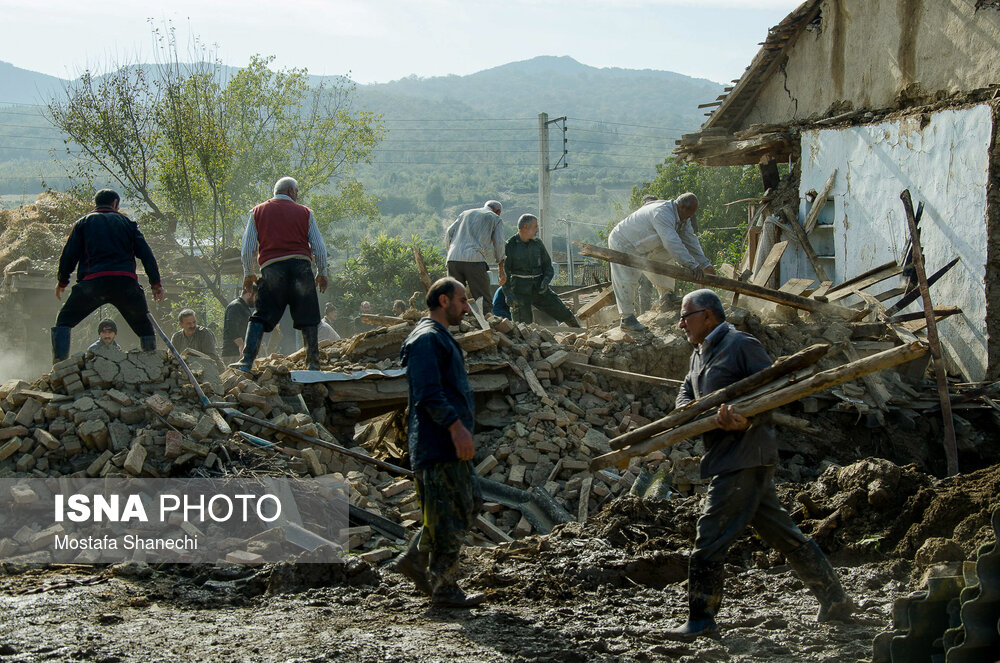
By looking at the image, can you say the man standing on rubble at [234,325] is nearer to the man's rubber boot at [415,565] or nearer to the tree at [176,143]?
the man's rubber boot at [415,565]

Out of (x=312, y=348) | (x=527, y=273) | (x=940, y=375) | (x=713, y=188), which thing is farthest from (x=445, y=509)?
(x=713, y=188)

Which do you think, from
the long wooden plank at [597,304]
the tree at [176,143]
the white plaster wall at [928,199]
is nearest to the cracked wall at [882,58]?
the white plaster wall at [928,199]

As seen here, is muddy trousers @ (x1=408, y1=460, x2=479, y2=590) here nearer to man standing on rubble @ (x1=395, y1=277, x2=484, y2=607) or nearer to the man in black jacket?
man standing on rubble @ (x1=395, y1=277, x2=484, y2=607)

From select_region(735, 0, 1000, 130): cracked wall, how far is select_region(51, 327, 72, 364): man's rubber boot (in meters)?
10.9

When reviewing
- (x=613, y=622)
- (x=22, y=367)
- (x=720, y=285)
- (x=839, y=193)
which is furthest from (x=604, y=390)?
(x=22, y=367)

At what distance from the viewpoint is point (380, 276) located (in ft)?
99.9

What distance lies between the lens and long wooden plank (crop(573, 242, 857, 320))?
9.98 m

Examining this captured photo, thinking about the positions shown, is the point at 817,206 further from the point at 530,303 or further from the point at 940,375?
the point at 940,375

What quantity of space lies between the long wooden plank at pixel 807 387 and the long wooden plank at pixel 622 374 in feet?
16.6

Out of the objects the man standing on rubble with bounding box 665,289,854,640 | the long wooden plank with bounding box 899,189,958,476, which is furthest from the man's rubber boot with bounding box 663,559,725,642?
the long wooden plank with bounding box 899,189,958,476

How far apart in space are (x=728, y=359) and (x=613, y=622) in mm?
1744

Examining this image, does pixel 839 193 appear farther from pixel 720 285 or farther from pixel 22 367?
pixel 22 367

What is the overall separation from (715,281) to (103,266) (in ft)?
22.2

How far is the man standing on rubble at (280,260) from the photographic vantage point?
8.69m
